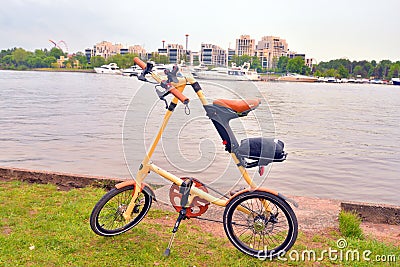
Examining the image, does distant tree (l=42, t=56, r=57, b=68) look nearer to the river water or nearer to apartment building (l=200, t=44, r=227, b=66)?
the river water

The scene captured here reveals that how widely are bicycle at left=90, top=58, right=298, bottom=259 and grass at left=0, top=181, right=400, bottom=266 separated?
17 centimetres

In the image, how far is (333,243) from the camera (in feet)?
15.3

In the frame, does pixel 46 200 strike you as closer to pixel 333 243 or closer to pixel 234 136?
pixel 234 136

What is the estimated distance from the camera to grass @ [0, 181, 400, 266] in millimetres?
4109

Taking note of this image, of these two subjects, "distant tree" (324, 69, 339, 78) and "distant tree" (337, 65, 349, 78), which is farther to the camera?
"distant tree" (337, 65, 349, 78)

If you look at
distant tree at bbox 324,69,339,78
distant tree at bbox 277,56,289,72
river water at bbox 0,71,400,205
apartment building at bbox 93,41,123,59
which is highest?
apartment building at bbox 93,41,123,59

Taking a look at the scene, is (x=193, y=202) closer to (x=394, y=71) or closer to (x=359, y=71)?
(x=394, y=71)

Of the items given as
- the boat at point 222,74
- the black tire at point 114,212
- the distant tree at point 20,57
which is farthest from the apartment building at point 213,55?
the distant tree at point 20,57

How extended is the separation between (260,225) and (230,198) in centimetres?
41

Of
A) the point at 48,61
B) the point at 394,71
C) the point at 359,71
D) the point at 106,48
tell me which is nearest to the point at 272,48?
the point at 359,71

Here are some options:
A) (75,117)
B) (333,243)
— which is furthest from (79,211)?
(75,117)

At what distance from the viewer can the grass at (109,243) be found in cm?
411

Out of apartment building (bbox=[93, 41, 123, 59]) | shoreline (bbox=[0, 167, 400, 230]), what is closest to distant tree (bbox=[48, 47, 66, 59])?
apartment building (bbox=[93, 41, 123, 59])

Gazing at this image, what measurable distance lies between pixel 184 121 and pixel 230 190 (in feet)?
2.92
